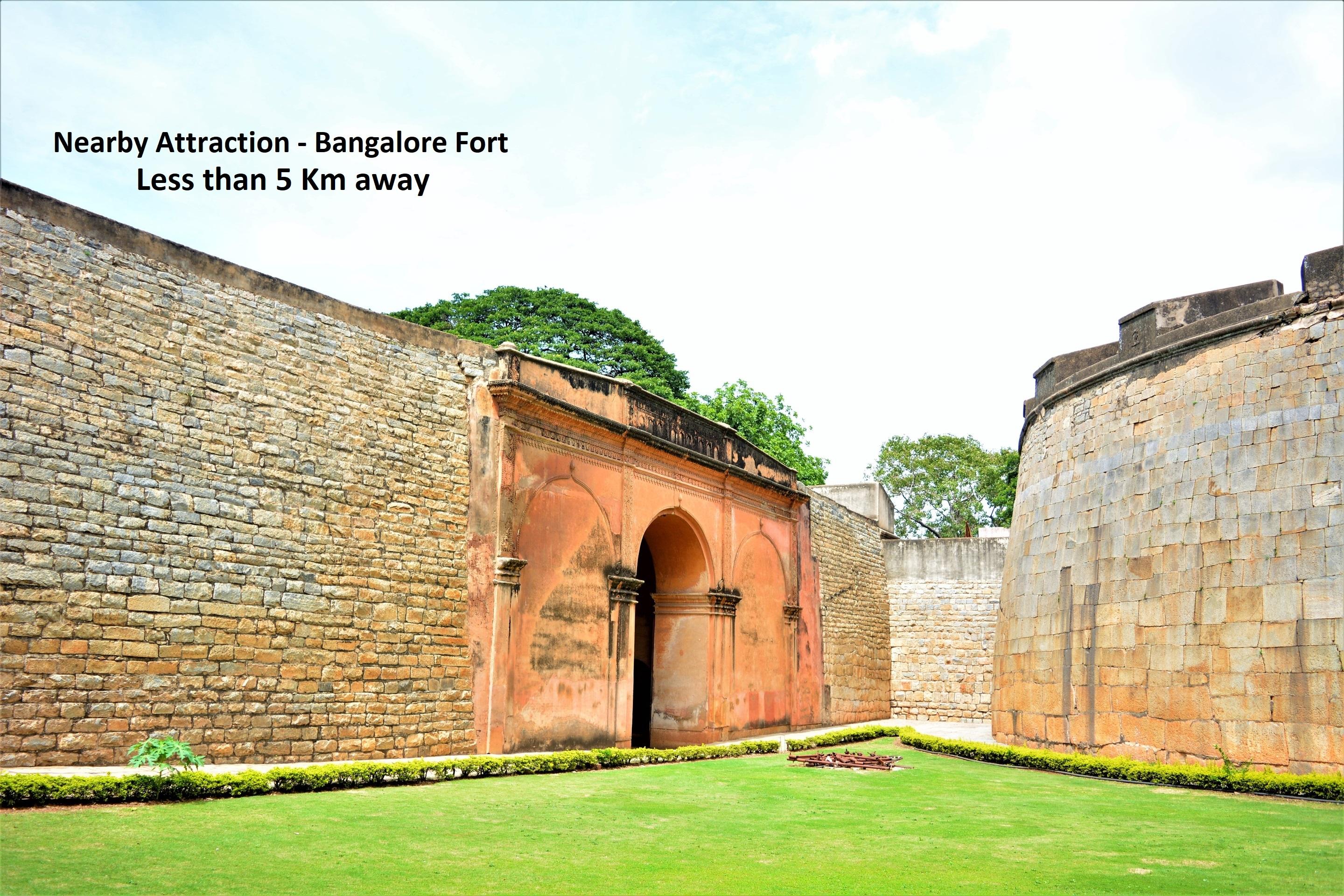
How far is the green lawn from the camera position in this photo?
5.50m

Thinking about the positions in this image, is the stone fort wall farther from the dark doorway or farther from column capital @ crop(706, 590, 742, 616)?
the dark doorway

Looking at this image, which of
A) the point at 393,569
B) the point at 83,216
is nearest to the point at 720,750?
the point at 393,569

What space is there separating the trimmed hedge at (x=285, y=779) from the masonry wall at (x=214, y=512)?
3.22 ft

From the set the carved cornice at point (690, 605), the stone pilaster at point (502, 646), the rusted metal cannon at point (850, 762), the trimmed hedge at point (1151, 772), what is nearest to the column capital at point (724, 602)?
the carved cornice at point (690, 605)

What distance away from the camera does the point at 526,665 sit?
505 inches

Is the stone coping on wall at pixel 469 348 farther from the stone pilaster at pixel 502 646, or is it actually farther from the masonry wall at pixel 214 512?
the stone pilaster at pixel 502 646

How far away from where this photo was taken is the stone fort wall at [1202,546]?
9641 mm

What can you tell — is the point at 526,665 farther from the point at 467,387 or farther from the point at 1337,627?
the point at 1337,627

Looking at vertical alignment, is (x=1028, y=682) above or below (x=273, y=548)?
below

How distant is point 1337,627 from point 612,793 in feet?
22.8

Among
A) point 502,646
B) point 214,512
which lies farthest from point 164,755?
point 502,646

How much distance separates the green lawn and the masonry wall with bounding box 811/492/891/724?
12515 millimetres

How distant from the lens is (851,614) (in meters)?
23.7

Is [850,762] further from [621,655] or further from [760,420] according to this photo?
[760,420]
